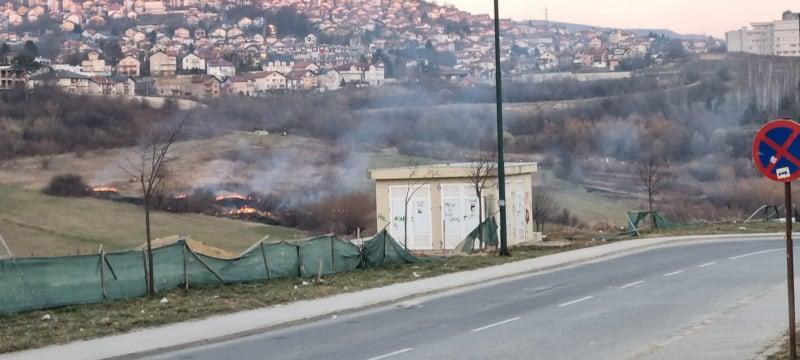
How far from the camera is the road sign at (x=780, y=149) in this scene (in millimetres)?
10938

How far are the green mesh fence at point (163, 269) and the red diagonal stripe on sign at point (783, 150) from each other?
43.1ft

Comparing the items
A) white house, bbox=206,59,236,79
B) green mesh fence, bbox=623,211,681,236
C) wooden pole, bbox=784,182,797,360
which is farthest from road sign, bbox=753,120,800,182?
white house, bbox=206,59,236,79

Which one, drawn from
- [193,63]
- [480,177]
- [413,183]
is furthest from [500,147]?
[193,63]

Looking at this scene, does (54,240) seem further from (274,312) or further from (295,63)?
(295,63)

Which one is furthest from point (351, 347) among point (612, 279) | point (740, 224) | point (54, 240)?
point (54, 240)

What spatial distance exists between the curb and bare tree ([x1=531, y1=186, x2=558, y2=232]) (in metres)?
30.0

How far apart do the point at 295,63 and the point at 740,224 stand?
498 ft

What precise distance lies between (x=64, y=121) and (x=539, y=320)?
83.8 metres

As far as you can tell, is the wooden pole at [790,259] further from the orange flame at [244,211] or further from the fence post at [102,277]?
the orange flame at [244,211]

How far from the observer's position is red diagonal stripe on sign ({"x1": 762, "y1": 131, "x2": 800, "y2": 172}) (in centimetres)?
1093

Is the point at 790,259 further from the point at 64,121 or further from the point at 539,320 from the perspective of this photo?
the point at 64,121

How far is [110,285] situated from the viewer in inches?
830

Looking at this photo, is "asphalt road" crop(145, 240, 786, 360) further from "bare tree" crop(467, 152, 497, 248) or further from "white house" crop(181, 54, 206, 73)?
"white house" crop(181, 54, 206, 73)

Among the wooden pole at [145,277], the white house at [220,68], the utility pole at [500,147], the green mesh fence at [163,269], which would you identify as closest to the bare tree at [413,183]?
the utility pole at [500,147]
